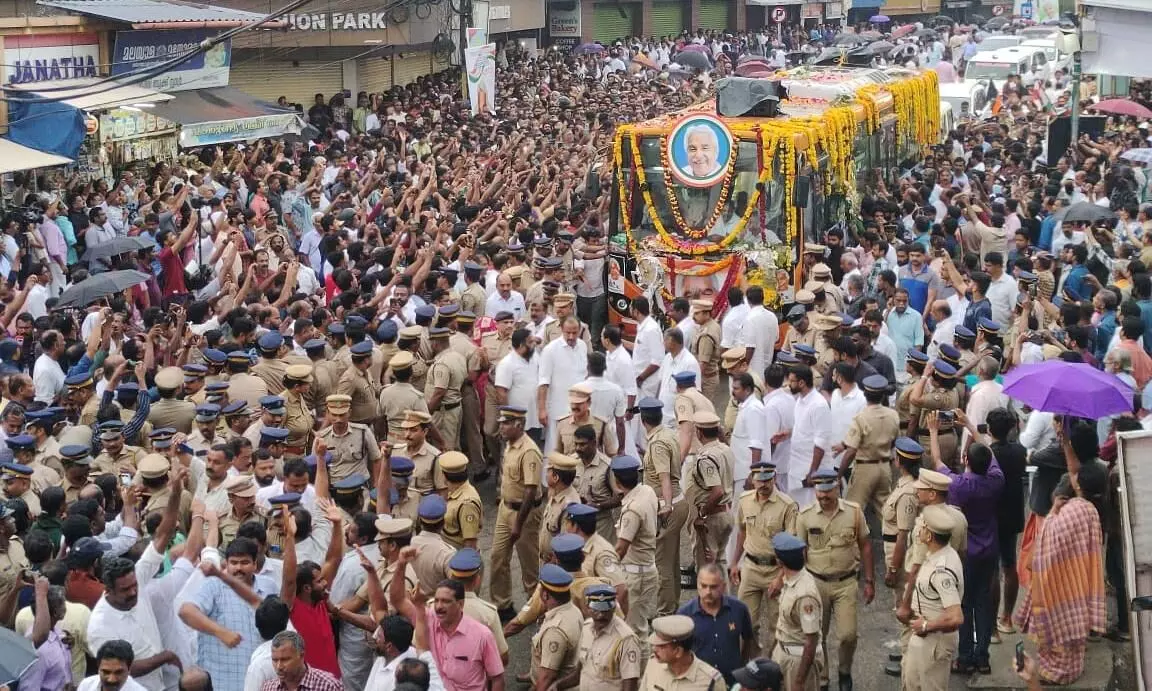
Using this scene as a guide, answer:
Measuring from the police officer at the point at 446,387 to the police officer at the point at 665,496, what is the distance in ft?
6.88

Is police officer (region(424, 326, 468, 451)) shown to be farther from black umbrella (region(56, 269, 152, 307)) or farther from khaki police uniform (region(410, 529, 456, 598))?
khaki police uniform (region(410, 529, 456, 598))

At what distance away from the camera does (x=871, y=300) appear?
42.9 feet

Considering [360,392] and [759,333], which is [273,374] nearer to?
[360,392]

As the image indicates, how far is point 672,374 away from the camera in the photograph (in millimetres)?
11289

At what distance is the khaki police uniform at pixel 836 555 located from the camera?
870 centimetres

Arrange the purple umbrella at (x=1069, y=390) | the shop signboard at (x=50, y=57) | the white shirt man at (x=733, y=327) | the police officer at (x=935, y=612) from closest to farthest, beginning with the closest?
the police officer at (x=935, y=612)
the purple umbrella at (x=1069, y=390)
the white shirt man at (x=733, y=327)
the shop signboard at (x=50, y=57)

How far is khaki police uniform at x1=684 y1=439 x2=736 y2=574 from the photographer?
9.56 metres

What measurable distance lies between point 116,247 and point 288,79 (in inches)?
616

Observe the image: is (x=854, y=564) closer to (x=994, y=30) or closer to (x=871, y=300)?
(x=871, y=300)

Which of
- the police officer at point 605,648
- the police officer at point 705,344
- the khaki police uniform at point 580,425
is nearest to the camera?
the police officer at point 605,648

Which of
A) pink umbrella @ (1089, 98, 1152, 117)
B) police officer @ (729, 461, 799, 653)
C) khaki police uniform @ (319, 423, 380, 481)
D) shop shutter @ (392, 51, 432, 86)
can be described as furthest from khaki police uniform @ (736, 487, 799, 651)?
shop shutter @ (392, 51, 432, 86)

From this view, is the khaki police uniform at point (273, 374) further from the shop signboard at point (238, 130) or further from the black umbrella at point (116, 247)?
the shop signboard at point (238, 130)

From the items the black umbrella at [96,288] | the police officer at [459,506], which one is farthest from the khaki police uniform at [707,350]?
the black umbrella at [96,288]

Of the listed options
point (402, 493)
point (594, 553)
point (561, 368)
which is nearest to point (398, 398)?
point (561, 368)
